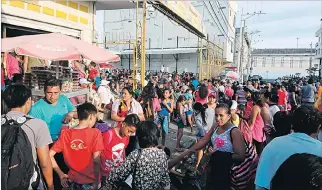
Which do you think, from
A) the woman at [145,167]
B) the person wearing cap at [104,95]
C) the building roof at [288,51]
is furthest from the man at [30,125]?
the building roof at [288,51]

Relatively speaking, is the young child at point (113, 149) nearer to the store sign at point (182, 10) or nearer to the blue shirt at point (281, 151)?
the blue shirt at point (281, 151)

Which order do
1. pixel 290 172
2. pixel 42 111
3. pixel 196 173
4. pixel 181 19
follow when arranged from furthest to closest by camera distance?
pixel 181 19, pixel 42 111, pixel 196 173, pixel 290 172

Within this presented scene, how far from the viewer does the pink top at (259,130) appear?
5141 millimetres

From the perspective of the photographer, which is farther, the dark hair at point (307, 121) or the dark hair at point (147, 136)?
the dark hair at point (147, 136)

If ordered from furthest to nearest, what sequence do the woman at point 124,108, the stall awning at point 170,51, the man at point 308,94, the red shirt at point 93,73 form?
1. the stall awning at point 170,51
2. the man at point 308,94
3. the red shirt at point 93,73
4. the woman at point 124,108

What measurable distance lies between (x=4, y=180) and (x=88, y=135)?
0.95 meters

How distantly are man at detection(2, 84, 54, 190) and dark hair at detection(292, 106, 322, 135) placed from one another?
2.26m

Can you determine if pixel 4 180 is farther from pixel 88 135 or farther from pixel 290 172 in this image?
pixel 290 172

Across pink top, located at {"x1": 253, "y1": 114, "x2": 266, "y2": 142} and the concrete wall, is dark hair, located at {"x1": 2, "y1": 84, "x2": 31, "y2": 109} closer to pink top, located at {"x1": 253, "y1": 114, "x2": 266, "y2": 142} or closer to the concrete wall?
pink top, located at {"x1": 253, "y1": 114, "x2": 266, "y2": 142}

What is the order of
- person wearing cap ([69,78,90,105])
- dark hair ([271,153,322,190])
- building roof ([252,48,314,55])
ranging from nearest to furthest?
dark hair ([271,153,322,190]) < person wearing cap ([69,78,90,105]) < building roof ([252,48,314,55])

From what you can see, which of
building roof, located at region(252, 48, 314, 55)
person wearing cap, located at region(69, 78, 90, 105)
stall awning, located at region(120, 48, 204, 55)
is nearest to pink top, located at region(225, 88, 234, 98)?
person wearing cap, located at region(69, 78, 90, 105)

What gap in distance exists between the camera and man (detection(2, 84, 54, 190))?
2496mm

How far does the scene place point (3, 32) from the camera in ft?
24.8

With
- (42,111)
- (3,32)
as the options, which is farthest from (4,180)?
(3,32)
